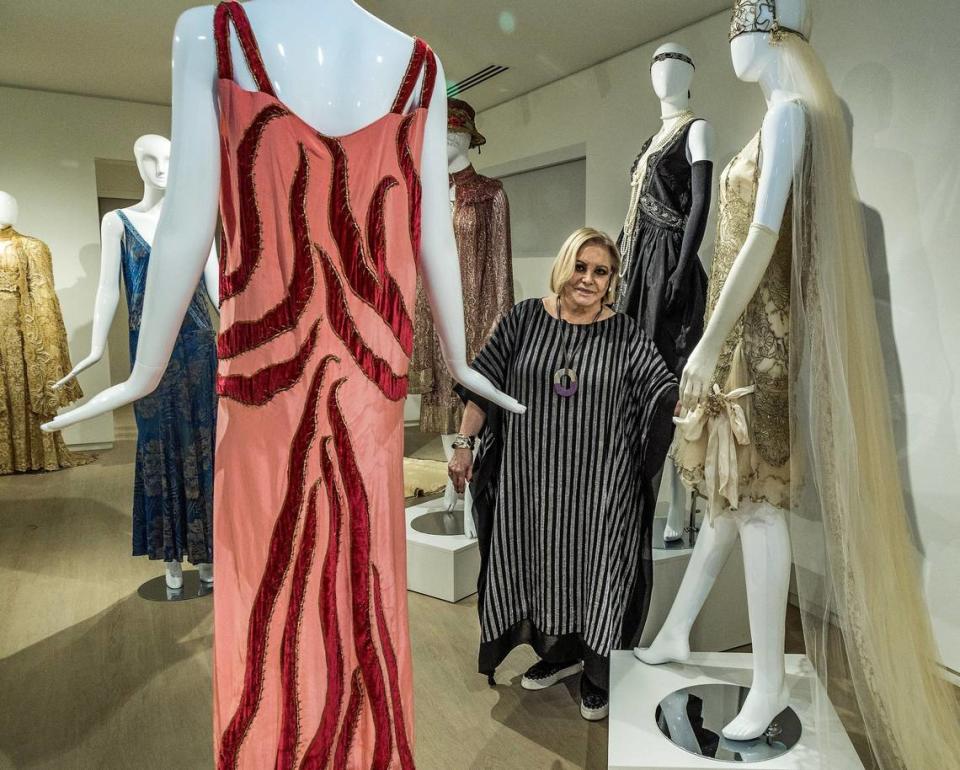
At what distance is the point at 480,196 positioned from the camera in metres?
3.51

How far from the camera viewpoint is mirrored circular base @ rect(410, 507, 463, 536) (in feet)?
11.5

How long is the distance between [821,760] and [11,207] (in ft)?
18.5

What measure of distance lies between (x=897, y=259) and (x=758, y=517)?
1.28m

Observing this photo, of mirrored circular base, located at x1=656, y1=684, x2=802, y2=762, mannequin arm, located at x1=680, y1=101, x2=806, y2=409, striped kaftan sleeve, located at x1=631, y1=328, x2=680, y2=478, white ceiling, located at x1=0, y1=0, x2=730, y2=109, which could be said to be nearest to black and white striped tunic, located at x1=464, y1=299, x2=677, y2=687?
striped kaftan sleeve, located at x1=631, y1=328, x2=680, y2=478

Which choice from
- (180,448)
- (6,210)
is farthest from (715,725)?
(6,210)

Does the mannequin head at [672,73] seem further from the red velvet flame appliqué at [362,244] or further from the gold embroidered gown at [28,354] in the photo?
the gold embroidered gown at [28,354]

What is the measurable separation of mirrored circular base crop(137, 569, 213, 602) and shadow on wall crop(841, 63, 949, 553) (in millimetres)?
2853

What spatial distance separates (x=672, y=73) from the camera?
8.75 ft

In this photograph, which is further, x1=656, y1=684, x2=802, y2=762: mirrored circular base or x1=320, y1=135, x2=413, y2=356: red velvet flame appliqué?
x1=656, y1=684, x2=802, y2=762: mirrored circular base

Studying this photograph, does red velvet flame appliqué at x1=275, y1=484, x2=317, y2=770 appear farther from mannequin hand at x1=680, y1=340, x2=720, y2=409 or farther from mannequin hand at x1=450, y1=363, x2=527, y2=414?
mannequin hand at x1=680, y1=340, x2=720, y2=409

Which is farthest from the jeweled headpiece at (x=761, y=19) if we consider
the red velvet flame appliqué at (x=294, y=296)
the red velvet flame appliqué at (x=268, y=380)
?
the red velvet flame appliqué at (x=268, y=380)

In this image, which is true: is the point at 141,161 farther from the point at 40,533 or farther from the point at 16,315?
the point at 16,315

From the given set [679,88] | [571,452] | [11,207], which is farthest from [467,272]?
[11,207]

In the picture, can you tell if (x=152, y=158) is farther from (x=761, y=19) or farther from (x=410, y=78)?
(x=761, y=19)
